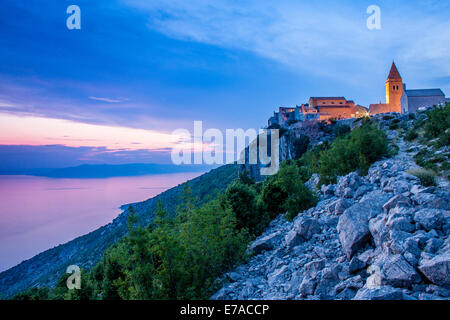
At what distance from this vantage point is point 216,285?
6133 mm

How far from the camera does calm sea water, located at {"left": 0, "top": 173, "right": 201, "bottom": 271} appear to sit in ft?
109

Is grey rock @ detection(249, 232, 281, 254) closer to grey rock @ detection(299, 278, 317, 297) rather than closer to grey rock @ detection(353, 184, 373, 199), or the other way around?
grey rock @ detection(353, 184, 373, 199)

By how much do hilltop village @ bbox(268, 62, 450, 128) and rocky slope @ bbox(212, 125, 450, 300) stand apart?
1637 inches

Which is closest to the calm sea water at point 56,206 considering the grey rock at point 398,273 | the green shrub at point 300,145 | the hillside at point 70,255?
the hillside at point 70,255

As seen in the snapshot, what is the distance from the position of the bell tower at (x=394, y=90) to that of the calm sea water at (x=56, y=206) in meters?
47.2

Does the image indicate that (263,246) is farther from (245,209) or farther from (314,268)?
(245,209)

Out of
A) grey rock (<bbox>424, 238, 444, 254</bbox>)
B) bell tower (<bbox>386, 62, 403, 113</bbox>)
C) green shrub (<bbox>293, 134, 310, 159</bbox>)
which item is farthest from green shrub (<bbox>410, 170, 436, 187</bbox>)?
bell tower (<bbox>386, 62, 403, 113</bbox>)

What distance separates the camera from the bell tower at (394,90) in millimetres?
55812

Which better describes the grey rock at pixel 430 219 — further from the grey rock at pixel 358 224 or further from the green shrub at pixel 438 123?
the green shrub at pixel 438 123

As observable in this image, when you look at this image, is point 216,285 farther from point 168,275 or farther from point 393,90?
point 393,90

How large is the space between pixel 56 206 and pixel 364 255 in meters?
52.8

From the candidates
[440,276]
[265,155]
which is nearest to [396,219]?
[440,276]

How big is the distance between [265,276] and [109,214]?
52.2 metres

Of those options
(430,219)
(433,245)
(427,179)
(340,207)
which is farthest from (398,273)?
(427,179)
